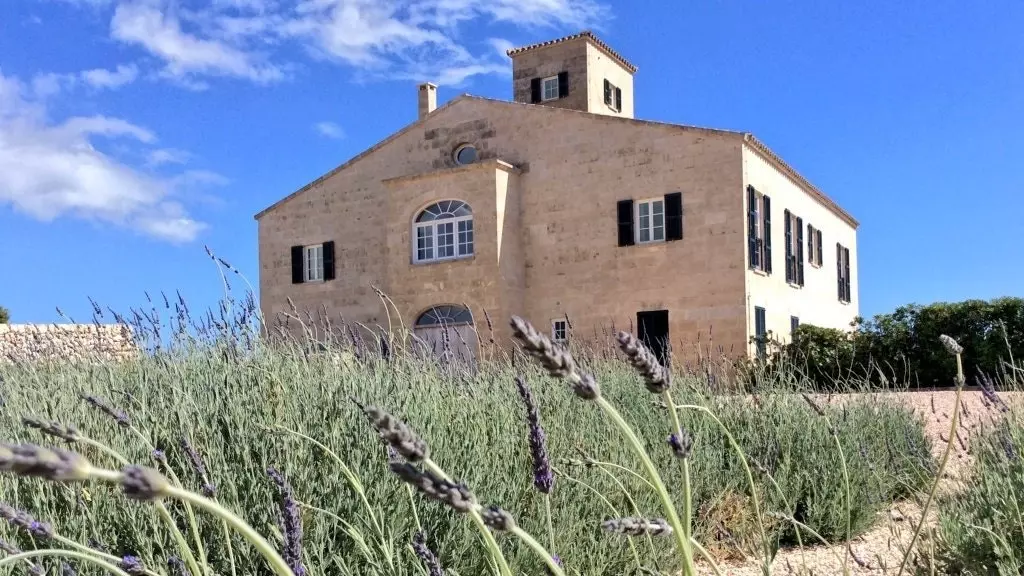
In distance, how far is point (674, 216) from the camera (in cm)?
1764

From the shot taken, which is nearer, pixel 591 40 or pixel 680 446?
pixel 680 446

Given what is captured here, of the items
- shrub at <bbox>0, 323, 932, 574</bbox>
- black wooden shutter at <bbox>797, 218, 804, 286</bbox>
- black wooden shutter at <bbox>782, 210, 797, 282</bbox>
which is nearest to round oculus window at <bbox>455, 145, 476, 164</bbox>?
black wooden shutter at <bbox>782, 210, 797, 282</bbox>

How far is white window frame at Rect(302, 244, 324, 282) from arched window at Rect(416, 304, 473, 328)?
4.14 meters

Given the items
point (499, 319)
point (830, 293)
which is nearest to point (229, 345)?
point (499, 319)

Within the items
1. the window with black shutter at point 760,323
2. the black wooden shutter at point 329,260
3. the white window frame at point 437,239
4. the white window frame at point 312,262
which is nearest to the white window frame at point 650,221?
the window with black shutter at point 760,323

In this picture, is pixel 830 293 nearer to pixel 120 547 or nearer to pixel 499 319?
pixel 499 319

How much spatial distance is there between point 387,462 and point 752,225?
16.5 m

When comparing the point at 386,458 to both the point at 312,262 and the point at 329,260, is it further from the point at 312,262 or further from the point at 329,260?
the point at 312,262

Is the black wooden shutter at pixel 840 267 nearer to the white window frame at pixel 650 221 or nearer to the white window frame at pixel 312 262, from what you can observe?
the white window frame at pixel 650 221

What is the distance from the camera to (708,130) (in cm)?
1725

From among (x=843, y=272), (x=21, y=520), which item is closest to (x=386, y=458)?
(x=21, y=520)

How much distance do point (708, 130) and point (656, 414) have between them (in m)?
13.0

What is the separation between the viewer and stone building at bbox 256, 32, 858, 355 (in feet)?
56.5

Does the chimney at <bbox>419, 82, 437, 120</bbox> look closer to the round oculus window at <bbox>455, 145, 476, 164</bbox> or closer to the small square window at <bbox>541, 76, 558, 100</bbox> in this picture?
the small square window at <bbox>541, 76, 558, 100</bbox>
